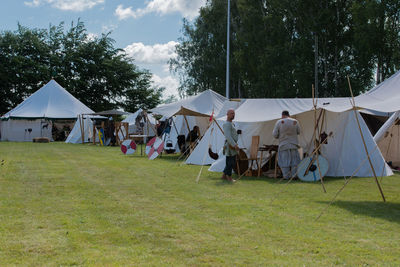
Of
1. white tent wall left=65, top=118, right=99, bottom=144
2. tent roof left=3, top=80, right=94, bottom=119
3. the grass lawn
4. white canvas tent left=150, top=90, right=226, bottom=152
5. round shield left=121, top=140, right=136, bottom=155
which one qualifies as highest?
tent roof left=3, top=80, right=94, bottom=119

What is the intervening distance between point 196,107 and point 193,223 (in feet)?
34.3

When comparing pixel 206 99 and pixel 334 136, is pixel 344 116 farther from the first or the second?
pixel 206 99

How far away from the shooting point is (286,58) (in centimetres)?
2762

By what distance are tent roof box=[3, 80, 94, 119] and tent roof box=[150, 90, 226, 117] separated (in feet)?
59.7

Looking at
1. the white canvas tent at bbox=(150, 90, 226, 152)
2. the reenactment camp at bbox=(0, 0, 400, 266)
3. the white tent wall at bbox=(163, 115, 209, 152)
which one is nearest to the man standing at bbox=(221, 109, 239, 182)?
the reenactment camp at bbox=(0, 0, 400, 266)

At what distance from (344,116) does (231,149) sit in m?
3.29

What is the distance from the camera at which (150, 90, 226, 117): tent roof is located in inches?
617

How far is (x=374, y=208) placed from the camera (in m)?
6.85

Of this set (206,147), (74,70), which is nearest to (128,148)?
(206,147)

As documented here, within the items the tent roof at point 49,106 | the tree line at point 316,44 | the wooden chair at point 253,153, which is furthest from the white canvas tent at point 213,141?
the tent roof at point 49,106

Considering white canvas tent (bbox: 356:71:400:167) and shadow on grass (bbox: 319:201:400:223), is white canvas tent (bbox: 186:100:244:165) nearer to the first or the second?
white canvas tent (bbox: 356:71:400:167)

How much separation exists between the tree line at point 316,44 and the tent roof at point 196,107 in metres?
9.80

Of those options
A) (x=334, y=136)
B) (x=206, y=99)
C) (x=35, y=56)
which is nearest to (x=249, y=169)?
(x=334, y=136)

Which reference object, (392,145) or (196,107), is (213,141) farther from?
(392,145)
